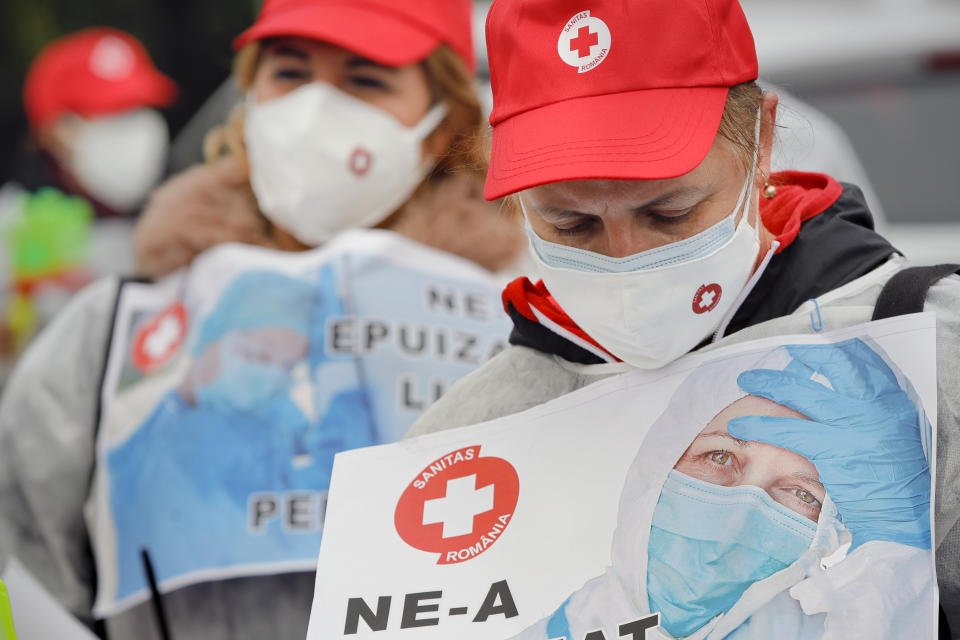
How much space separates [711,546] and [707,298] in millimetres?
311

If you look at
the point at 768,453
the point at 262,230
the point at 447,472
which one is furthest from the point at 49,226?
the point at 768,453

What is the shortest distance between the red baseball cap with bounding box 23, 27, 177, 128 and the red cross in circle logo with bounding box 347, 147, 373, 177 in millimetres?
4182

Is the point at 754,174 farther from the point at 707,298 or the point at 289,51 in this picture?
the point at 289,51

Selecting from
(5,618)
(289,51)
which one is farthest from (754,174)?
(289,51)

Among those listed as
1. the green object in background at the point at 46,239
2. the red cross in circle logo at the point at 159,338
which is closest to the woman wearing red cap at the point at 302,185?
the red cross in circle logo at the point at 159,338

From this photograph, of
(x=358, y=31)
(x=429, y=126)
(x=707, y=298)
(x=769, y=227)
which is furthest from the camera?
(x=429, y=126)

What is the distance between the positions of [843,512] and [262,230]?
1.86 m

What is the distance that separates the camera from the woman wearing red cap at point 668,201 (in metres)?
1.55

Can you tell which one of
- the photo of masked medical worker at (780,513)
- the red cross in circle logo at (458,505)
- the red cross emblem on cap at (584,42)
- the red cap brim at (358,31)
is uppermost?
the red cross emblem on cap at (584,42)

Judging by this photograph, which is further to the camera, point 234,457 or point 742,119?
point 234,457

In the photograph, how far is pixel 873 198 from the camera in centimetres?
436

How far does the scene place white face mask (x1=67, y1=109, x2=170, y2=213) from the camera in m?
6.60

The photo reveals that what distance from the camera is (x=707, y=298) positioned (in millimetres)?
1636

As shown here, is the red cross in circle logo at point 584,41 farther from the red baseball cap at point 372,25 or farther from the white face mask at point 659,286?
the red baseball cap at point 372,25
